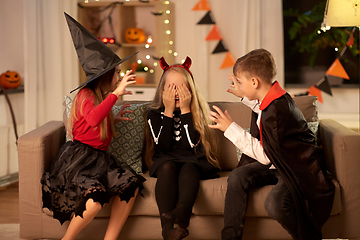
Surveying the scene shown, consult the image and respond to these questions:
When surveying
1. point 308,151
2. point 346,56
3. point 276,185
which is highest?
point 346,56

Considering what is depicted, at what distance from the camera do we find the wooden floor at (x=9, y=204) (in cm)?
243

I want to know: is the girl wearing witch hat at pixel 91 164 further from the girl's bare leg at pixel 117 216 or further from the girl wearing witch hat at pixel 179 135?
the girl wearing witch hat at pixel 179 135

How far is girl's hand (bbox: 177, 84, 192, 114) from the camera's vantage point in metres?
2.04

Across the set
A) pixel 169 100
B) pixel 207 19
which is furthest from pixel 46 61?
pixel 169 100

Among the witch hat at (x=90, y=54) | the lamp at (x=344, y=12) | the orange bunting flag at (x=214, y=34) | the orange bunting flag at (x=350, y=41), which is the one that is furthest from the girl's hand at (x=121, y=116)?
the orange bunting flag at (x=350, y=41)

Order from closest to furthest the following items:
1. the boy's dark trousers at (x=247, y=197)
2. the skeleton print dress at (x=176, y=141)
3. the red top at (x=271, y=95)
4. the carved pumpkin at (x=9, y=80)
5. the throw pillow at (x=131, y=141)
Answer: the boy's dark trousers at (x=247, y=197) < the red top at (x=271, y=95) < the skeleton print dress at (x=176, y=141) < the throw pillow at (x=131, y=141) < the carved pumpkin at (x=9, y=80)

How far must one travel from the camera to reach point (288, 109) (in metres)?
1.75

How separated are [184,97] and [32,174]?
0.85m

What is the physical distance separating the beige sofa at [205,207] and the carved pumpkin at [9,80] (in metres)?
1.59

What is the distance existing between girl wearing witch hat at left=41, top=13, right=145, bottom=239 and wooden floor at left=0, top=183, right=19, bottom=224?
0.78m

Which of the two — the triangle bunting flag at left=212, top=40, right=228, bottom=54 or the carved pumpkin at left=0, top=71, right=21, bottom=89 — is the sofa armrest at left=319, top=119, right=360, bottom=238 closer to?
the triangle bunting flag at left=212, top=40, right=228, bottom=54

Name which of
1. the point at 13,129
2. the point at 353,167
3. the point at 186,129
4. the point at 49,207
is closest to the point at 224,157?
the point at 186,129

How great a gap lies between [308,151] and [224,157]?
1.88 feet

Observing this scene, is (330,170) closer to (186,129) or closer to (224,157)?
(224,157)
